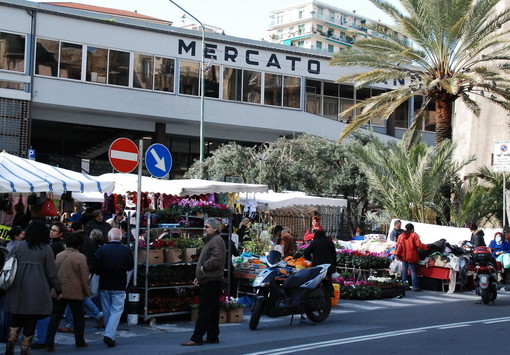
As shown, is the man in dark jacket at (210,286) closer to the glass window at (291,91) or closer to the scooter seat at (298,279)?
the scooter seat at (298,279)

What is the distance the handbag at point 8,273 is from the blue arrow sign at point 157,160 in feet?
12.4

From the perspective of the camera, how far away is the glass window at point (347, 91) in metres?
45.9

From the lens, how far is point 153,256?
12195 mm

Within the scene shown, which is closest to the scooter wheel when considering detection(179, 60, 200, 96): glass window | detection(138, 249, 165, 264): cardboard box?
detection(138, 249, 165, 264): cardboard box

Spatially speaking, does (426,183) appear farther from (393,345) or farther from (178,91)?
(178,91)

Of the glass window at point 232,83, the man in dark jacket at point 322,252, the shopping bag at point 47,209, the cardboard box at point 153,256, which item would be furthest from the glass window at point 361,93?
the cardboard box at point 153,256

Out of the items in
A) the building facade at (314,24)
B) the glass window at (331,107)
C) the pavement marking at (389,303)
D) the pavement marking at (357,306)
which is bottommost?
the pavement marking at (357,306)

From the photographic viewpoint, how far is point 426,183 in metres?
22.2

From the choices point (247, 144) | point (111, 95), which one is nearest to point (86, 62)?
point (111, 95)

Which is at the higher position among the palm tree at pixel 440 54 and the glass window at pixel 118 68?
the glass window at pixel 118 68

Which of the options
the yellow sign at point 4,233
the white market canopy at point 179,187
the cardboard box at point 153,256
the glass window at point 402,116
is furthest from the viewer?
the glass window at point 402,116

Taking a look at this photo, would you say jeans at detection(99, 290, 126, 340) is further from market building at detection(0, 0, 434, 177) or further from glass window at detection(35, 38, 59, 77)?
glass window at detection(35, 38, 59, 77)

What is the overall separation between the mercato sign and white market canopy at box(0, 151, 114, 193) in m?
24.3

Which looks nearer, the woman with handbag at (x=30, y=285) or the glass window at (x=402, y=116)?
the woman with handbag at (x=30, y=285)
